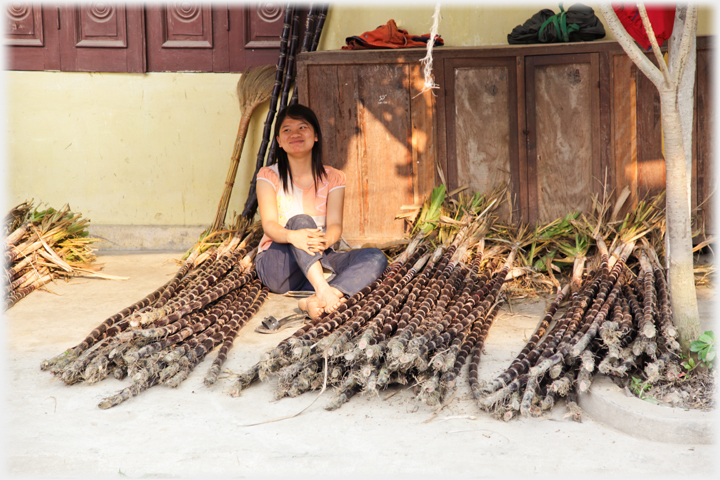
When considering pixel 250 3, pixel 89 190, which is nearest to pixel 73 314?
pixel 89 190

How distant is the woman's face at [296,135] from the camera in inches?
148

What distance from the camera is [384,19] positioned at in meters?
5.07

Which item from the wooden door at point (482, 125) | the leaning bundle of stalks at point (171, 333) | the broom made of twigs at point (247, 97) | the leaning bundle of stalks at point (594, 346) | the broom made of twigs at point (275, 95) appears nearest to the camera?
the leaning bundle of stalks at point (594, 346)

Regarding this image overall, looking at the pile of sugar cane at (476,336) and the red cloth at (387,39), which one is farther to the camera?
the red cloth at (387,39)

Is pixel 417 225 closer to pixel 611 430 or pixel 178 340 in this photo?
pixel 178 340

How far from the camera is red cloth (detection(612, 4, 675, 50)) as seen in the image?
3.21 metres

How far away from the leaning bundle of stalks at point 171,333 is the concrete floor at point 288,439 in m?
0.05

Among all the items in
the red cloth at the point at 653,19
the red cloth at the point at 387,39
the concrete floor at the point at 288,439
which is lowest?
the concrete floor at the point at 288,439

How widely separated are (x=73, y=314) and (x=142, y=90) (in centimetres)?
237

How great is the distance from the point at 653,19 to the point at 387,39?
197 cm

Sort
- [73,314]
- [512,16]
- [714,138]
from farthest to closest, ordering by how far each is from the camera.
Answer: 1. [512,16]
2. [714,138]
3. [73,314]

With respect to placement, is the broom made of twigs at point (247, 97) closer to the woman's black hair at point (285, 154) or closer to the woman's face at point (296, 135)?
the woman's black hair at point (285, 154)

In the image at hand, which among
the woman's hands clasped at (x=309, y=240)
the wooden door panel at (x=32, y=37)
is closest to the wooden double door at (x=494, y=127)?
the woman's hands clasped at (x=309, y=240)

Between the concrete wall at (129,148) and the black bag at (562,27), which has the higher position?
the black bag at (562,27)
